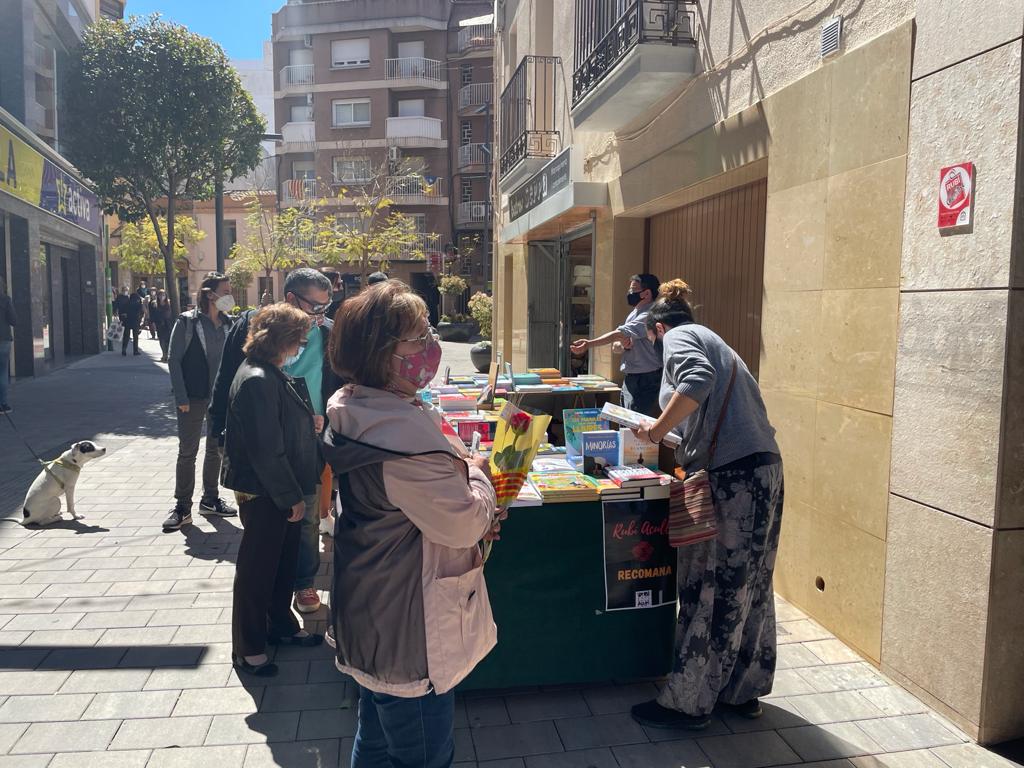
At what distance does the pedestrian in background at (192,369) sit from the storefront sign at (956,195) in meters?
4.96

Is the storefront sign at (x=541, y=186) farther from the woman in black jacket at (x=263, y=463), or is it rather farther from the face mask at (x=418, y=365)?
the face mask at (x=418, y=365)

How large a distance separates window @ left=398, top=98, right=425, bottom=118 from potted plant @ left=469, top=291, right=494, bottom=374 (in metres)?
18.3

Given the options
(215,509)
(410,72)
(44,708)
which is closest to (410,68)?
(410,72)

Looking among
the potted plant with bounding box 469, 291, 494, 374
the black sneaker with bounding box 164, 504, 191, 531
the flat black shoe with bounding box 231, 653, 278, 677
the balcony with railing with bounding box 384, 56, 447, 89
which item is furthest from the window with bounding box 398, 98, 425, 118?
the flat black shoe with bounding box 231, 653, 278, 677

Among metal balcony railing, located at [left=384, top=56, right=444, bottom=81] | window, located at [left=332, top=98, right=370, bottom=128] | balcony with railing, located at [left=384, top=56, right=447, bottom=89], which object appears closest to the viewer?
balcony with railing, located at [left=384, top=56, right=447, bottom=89]

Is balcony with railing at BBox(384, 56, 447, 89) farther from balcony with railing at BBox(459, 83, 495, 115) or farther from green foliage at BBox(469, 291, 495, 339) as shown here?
green foliage at BBox(469, 291, 495, 339)

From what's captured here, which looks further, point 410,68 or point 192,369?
point 410,68

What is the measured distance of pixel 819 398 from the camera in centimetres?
430

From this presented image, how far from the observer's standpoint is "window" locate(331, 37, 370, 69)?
3906 cm

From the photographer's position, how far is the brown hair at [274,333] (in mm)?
3887

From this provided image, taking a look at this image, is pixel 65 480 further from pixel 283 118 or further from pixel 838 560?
pixel 283 118

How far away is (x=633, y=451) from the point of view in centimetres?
381

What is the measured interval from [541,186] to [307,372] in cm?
581

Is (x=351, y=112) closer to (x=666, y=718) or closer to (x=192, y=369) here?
(x=192, y=369)
